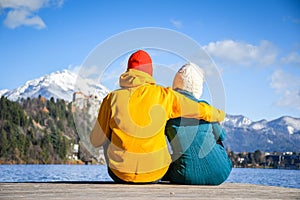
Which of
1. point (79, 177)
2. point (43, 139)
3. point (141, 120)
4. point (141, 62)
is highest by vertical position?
point (141, 62)

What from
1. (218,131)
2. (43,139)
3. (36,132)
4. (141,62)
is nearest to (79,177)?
(218,131)

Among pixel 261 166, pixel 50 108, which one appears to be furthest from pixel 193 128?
pixel 50 108

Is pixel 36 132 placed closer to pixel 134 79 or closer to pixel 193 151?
pixel 193 151

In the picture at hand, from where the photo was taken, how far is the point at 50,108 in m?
172

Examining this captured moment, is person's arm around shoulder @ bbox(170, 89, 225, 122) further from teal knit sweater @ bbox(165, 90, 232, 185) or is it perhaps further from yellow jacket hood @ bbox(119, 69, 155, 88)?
yellow jacket hood @ bbox(119, 69, 155, 88)

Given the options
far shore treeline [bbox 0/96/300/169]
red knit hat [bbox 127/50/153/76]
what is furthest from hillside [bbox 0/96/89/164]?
red knit hat [bbox 127/50/153/76]

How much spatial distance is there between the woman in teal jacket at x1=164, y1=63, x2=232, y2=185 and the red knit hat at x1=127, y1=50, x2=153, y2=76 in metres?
0.54

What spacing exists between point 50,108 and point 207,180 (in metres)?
169

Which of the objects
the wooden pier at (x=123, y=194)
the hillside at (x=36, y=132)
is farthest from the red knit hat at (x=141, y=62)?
the hillside at (x=36, y=132)

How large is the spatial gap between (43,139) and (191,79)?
137077mm

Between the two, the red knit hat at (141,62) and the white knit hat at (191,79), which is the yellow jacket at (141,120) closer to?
the red knit hat at (141,62)

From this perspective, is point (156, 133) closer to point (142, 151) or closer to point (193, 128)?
point (142, 151)

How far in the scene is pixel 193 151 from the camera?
20.5 ft

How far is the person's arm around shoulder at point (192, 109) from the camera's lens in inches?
231
